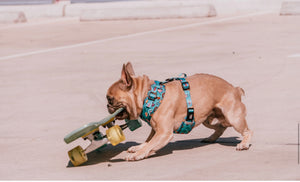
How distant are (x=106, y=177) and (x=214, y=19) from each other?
53.1 ft

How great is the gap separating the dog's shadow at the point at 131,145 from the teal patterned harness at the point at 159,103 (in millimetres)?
330

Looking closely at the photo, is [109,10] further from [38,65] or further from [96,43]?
[38,65]

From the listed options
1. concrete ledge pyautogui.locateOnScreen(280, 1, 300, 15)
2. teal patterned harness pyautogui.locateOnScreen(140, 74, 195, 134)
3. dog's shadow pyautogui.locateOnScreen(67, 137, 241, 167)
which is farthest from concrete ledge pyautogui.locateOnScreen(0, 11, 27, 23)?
teal patterned harness pyautogui.locateOnScreen(140, 74, 195, 134)

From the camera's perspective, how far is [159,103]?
19.4 ft

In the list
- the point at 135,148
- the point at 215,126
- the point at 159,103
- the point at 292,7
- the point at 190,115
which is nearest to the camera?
the point at 159,103

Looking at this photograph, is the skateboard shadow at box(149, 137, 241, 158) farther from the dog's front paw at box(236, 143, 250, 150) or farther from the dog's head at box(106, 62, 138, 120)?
the dog's head at box(106, 62, 138, 120)

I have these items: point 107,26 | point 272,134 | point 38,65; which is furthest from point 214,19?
point 272,134

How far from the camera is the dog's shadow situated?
240 inches

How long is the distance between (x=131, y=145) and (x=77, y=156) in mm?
989

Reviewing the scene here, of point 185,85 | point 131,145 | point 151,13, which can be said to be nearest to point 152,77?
point 131,145

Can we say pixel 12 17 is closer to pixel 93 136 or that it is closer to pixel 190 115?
pixel 93 136

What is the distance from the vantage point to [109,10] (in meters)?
23.1

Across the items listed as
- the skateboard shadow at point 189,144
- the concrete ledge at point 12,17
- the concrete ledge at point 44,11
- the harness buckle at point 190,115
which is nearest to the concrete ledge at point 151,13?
the concrete ledge at point 12,17

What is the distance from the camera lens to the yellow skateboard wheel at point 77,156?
579 cm
